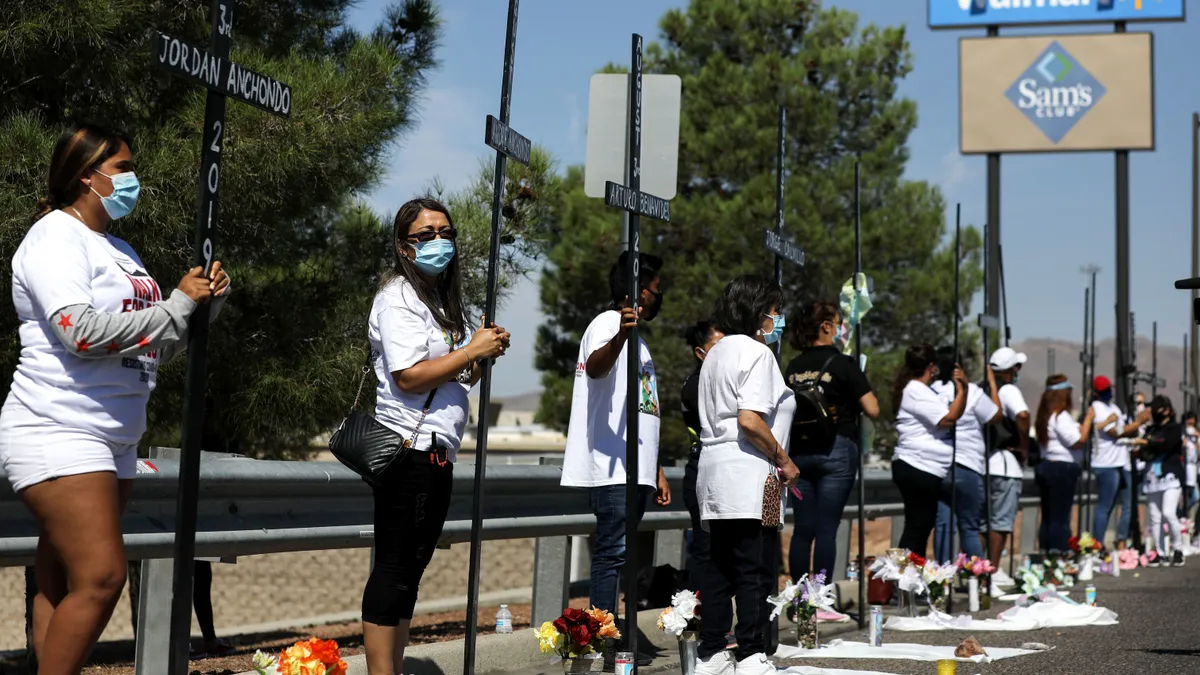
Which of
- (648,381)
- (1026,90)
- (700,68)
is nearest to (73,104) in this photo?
(648,381)

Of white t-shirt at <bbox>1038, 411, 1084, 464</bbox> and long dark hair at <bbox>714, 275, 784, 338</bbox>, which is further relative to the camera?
white t-shirt at <bbox>1038, 411, 1084, 464</bbox>

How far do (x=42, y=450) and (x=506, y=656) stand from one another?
3.22 m

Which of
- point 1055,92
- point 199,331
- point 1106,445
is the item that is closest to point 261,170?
point 199,331

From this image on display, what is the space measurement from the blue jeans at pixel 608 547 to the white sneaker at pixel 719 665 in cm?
56

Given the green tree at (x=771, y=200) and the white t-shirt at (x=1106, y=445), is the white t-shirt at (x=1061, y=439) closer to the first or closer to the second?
the white t-shirt at (x=1106, y=445)

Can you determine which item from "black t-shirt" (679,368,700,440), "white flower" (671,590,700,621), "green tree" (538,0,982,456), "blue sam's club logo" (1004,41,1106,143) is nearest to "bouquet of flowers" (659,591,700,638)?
"white flower" (671,590,700,621)

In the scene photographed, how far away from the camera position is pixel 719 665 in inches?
258

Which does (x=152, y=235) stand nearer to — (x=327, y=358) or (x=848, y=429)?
(x=327, y=358)

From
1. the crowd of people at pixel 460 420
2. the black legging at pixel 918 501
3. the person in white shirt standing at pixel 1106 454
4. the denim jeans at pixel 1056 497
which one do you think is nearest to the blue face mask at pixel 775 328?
the crowd of people at pixel 460 420

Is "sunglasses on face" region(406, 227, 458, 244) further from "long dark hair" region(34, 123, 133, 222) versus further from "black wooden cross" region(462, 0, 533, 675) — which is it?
"long dark hair" region(34, 123, 133, 222)

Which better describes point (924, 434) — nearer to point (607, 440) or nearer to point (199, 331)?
point (607, 440)

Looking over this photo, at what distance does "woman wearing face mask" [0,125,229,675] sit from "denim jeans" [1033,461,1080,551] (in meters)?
10.7

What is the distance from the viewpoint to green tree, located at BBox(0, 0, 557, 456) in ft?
29.5

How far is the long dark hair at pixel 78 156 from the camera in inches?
167
